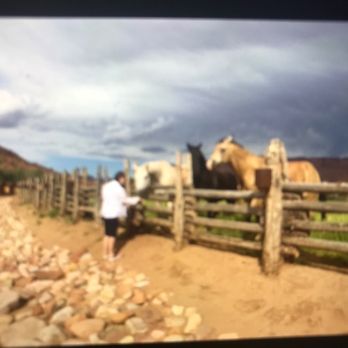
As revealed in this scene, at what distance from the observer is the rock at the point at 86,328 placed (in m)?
3.41

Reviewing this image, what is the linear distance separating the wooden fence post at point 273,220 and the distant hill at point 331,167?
159 mm

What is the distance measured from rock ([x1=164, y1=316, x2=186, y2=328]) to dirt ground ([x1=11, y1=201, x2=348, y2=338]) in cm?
15

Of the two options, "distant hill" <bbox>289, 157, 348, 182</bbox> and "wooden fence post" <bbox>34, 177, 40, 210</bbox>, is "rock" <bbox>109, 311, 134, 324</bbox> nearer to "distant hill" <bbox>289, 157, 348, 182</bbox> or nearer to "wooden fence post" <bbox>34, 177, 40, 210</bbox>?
"wooden fence post" <bbox>34, 177, 40, 210</bbox>

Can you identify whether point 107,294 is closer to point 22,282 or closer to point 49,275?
point 49,275

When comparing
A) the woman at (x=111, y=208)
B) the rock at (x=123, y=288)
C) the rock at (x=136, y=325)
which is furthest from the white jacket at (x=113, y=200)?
the rock at (x=136, y=325)

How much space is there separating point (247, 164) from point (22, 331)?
235 centimetres

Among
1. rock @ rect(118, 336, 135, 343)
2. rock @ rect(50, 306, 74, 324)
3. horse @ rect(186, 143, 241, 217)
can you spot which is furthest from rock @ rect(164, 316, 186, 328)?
horse @ rect(186, 143, 241, 217)

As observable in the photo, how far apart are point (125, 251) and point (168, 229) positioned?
0.74 metres

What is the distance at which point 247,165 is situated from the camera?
15.5 feet

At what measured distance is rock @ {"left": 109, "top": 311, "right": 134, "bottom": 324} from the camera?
11.6 ft

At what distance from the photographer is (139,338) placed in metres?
3.48

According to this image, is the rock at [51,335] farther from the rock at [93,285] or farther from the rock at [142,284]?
the rock at [142,284]

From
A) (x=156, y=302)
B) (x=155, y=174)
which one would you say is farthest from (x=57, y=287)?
(x=155, y=174)

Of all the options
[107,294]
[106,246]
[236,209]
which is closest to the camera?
[107,294]
